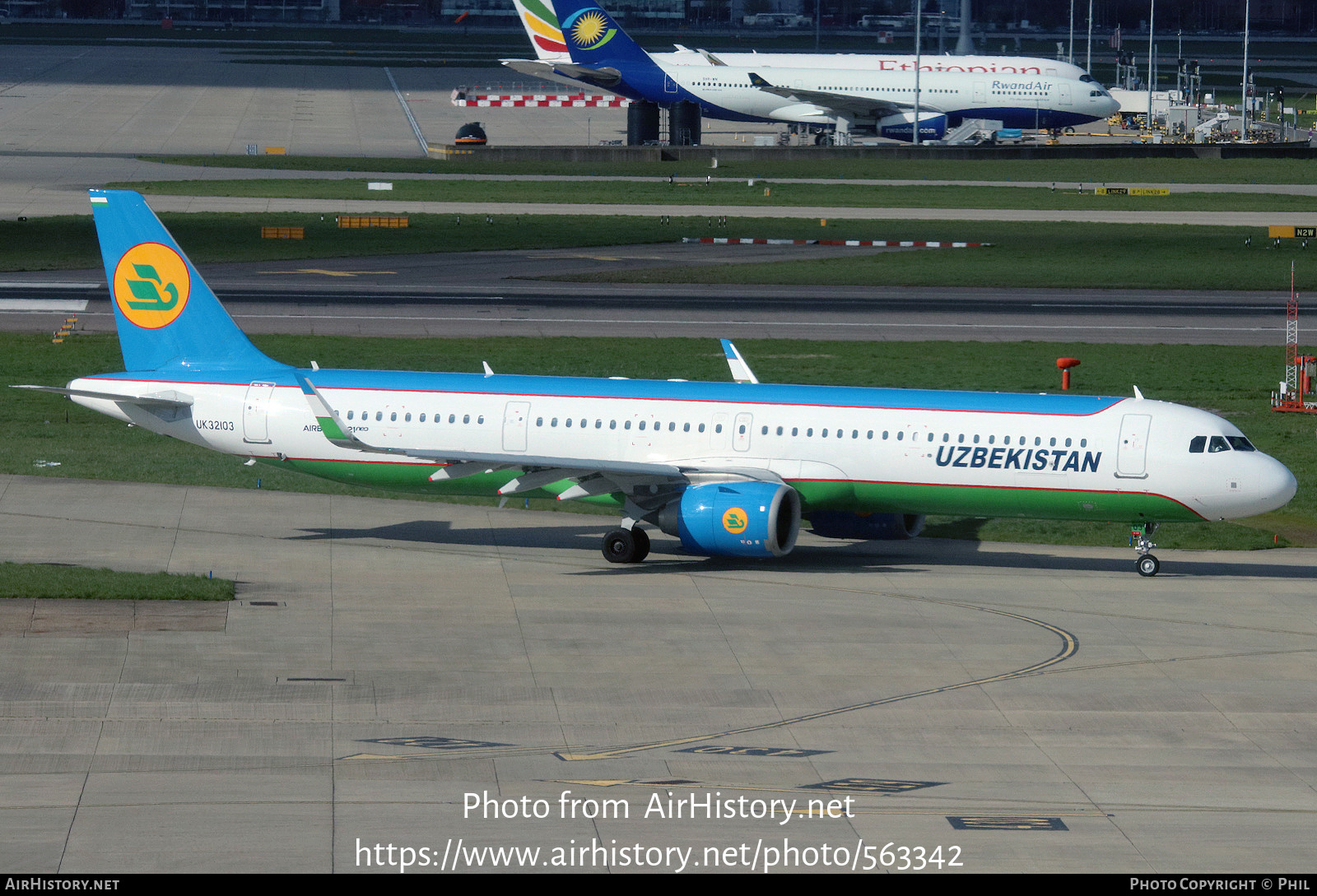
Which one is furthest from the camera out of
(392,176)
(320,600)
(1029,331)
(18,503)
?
(392,176)

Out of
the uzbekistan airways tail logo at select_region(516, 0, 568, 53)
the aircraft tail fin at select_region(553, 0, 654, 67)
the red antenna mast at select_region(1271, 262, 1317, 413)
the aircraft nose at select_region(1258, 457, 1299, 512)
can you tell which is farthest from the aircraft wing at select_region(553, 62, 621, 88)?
the aircraft nose at select_region(1258, 457, 1299, 512)

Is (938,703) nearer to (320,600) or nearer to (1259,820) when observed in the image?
(1259,820)

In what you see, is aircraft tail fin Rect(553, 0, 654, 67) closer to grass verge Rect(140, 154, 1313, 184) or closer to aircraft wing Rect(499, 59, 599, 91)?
aircraft wing Rect(499, 59, 599, 91)

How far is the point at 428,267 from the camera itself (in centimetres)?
7481

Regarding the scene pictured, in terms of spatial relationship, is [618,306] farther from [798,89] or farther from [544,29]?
[544,29]

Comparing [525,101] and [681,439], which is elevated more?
[525,101]

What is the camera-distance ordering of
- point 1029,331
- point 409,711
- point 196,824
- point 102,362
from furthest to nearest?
point 1029,331
point 102,362
point 409,711
point 196,824

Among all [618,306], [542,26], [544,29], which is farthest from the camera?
[544,29]

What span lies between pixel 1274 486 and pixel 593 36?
330ft

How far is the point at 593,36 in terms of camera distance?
126 m

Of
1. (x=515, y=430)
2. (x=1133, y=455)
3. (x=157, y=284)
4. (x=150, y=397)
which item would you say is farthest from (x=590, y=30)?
(x=1133, y=455)

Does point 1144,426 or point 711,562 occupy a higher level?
point 1144,426

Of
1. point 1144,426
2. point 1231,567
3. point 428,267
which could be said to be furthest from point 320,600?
point 428,267

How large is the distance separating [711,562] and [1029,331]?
3002cm
